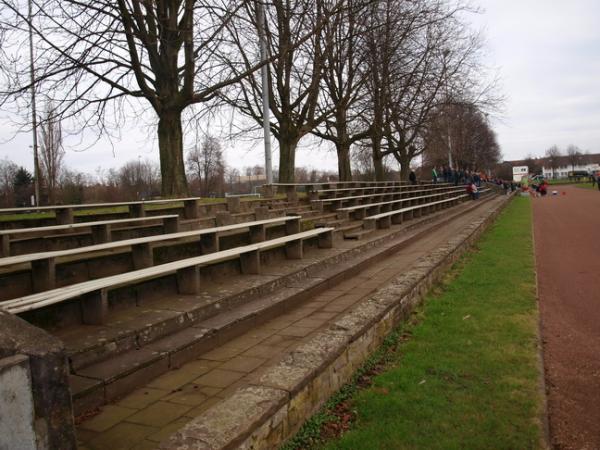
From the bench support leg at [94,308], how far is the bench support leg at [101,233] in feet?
7.04

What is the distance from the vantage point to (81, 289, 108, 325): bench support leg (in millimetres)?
3824

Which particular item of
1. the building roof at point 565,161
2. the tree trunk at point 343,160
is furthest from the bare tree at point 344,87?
the building roof at point 565,161

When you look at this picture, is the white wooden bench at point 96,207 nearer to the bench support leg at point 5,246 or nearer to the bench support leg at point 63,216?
the bench support leg at point 63,216

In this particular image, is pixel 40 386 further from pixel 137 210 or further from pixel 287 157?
pixel 287 157

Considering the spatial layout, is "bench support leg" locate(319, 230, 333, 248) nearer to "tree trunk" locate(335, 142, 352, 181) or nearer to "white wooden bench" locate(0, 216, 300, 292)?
"white wooden bench" locate(0, 216, 300, 292)

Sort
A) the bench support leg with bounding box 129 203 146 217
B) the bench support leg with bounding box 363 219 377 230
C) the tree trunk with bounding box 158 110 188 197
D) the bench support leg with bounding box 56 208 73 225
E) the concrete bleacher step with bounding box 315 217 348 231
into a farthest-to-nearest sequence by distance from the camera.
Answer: the tree trunk with bounding box 158 110 188 197 → the bench support leg with bounding box 363 219 377 230 → the concrete bleacher step with bounding box 315 217 348 231 → the bench support leg with bounding box 129 203 146 217 → the bench support leg with bounding box 56 208 73 225

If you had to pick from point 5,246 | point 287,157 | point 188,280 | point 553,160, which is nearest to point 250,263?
point 188,280

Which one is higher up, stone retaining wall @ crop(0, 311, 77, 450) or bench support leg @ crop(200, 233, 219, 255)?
bench support leg @ crop(200, 233, 219, 255)

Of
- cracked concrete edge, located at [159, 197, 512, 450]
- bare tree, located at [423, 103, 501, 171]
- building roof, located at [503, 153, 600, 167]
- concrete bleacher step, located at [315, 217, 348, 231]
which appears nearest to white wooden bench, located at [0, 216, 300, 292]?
cracked concrete edge, located at [159, 197, 512, 450]

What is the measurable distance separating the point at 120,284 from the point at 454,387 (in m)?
3.05

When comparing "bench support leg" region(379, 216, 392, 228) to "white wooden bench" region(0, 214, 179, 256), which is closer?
"white wooden bench" region(0, 214, 179, 256)

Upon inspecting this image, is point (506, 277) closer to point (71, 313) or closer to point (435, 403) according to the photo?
point (435, 403)

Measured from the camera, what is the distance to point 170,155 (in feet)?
38.1

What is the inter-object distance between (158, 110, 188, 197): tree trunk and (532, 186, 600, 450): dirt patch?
8250mm
